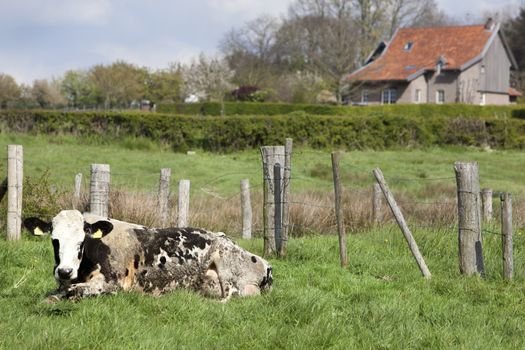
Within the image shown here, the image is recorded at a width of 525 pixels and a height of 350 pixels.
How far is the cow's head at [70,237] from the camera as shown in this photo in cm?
651

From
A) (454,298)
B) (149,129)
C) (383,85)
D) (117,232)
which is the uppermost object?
(383,85)

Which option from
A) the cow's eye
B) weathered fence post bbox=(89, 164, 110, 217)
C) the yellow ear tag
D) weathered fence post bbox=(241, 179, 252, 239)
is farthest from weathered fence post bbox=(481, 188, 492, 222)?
the cow's eye

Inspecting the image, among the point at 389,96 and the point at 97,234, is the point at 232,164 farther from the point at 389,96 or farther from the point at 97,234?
the point at 389,96

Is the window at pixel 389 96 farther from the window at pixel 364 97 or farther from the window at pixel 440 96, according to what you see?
the window at pixel 440 96

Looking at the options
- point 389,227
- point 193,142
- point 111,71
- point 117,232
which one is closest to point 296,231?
point 389,227

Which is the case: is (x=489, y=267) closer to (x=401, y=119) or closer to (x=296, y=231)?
(x=296, y=231)

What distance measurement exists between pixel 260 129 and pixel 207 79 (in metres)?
35.0

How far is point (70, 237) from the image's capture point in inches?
263

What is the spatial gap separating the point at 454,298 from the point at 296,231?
5.45m

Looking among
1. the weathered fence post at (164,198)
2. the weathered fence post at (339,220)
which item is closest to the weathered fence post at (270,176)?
the weathered fence post at (339,220)

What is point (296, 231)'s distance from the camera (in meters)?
13.2

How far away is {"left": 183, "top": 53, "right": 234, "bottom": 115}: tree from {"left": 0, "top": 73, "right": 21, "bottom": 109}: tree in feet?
51.7

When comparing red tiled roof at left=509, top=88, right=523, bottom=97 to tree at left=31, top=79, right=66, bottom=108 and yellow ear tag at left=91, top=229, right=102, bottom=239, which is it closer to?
tree at left=31, top=79, right=66, bottom=108

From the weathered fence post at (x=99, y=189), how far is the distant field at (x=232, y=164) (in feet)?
21.6
